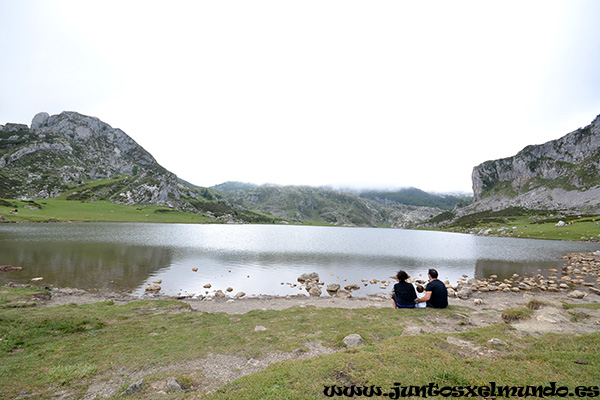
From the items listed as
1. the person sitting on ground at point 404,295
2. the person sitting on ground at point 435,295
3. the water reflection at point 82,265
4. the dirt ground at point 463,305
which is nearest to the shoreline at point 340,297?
the dirt ground at point 463,305

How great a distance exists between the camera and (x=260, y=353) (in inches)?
529

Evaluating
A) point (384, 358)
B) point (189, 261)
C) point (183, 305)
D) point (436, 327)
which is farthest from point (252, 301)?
point (189, 261)

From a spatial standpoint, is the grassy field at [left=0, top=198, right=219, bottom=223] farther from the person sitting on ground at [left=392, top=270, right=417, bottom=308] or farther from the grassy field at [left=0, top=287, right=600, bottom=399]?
the person sitting on ground at [left=392, top=270, right=417, bottom=308]

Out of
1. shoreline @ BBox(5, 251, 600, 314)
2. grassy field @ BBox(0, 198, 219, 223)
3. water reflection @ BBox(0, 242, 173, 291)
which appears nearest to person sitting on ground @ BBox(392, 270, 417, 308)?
shoreline @ BBox(5, 251, 600, 314)

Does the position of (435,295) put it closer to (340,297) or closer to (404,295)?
(404,295)

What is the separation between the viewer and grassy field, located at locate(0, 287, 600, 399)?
873cm

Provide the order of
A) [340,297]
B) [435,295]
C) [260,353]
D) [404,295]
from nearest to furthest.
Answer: [260,353] → [435,295] → [404,295] → [340,297]

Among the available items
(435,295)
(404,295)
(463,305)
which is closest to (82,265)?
(404,295)

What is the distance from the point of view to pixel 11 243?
58812 millimetres

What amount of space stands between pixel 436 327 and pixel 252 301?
60.8 ft

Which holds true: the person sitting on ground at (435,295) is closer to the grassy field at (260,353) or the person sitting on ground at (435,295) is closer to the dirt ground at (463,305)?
the grassy field at (260,353)

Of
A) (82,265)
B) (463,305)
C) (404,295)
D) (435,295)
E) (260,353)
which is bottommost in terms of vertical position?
(82,265)

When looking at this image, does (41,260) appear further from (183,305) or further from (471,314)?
(471,314)

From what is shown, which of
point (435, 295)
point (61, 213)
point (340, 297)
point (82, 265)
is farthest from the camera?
point (61, 213)
